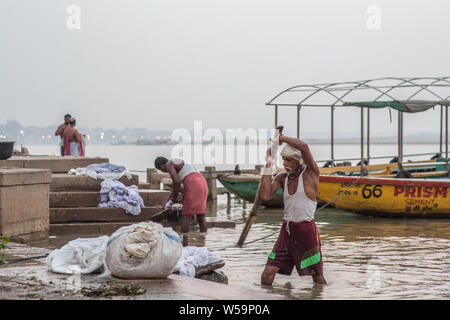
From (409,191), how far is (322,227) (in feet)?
Result: 9.39

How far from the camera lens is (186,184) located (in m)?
10.9

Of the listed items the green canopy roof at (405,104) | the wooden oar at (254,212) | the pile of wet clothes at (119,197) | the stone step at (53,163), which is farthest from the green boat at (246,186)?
the wooden oar at (254,212)

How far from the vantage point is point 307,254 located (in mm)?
6812

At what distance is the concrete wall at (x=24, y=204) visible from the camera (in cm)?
932

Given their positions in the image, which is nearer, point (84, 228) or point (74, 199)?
point (84, 228)

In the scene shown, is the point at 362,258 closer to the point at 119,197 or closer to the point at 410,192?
the point at 119,197

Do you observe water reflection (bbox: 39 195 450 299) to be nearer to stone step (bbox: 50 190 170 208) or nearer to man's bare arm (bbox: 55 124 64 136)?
stone step (bbox: 50 190 170 208)

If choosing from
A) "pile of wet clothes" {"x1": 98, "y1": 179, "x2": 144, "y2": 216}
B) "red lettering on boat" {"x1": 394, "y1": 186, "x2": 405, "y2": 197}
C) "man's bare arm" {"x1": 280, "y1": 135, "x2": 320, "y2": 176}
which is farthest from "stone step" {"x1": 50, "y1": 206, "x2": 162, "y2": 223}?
"red lettering on boat" {"x1": 394, "y1": 186, "x2": 405, "y2": 197}

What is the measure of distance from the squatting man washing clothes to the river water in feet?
1.54

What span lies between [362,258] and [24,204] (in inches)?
195

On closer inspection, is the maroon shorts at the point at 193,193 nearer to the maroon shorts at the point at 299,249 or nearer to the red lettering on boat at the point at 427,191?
the maroon shorts at the point at 299,249

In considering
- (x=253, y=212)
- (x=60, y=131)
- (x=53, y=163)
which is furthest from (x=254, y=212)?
(x=60, y=131)

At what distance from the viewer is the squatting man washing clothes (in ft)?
35.6
